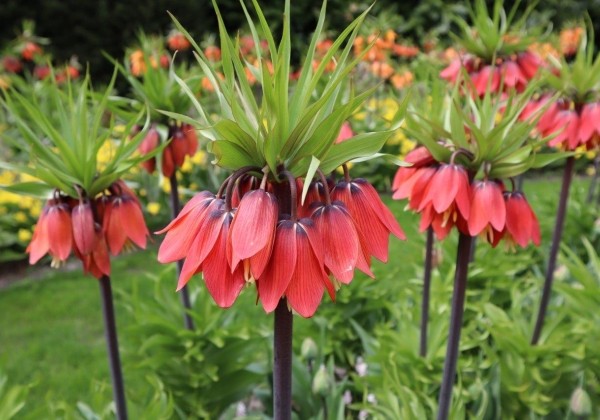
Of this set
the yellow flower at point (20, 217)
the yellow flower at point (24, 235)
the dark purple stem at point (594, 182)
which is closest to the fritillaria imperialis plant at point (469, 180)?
the dark purple stem at point (594, 182)

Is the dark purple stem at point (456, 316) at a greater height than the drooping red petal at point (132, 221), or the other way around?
the drooping red petal at point (132, 221)

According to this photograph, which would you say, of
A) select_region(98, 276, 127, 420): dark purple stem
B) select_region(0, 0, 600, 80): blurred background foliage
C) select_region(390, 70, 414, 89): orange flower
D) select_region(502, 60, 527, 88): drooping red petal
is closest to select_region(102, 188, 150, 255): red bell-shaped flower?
select_region(98, 276, 127, 420): dark purple stem

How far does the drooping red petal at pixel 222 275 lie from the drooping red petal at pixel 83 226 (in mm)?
606

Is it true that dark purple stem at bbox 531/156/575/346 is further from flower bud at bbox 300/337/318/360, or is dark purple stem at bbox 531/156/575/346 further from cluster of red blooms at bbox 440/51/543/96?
flower bud at bbox 300/337/318/360

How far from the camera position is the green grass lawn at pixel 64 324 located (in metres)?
3.00

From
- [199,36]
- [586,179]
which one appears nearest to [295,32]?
[199,36]

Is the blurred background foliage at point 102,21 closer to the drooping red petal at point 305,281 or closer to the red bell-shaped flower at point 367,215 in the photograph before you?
the red bell-shaped flower at point 367,215

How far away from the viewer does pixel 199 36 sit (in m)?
10.0

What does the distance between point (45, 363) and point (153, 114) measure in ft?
6.26

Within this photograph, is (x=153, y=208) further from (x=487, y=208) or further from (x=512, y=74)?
(x=487, y=208)

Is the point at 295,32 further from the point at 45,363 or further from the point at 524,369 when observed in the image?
the point at 524,369

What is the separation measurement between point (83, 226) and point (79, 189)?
9 cm

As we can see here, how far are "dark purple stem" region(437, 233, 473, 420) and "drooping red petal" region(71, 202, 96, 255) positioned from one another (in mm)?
898

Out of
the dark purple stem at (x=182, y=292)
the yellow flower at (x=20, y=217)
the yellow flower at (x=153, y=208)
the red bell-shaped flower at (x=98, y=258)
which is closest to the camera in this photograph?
the red bell-shaped flower at (x=98, y=258)
